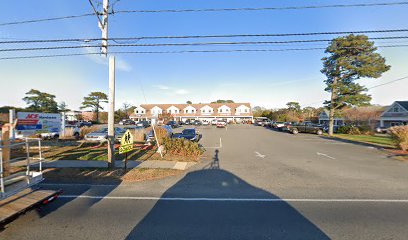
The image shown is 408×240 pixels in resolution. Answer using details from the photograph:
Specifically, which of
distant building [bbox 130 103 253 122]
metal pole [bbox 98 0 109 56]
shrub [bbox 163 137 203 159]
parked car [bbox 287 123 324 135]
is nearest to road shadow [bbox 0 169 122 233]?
shrub [bbox 163 137 203 159]

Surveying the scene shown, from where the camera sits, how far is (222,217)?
4148 millimetres

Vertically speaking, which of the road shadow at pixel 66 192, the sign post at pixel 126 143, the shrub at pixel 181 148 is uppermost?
the sign post at pixel 126 143

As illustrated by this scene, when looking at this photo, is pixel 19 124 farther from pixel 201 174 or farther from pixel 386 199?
pixel 386 199

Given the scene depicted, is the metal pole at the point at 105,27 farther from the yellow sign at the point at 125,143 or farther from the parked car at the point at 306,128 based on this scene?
the parked car at the point at 306,128

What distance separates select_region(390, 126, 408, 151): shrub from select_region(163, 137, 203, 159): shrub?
13.1 meters

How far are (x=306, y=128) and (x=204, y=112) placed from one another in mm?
42294

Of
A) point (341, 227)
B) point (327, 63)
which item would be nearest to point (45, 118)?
point (341, 227)

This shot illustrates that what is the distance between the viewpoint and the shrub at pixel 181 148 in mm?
10539

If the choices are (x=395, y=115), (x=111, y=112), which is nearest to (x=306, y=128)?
(x=395, y=115)

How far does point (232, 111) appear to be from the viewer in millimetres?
67062

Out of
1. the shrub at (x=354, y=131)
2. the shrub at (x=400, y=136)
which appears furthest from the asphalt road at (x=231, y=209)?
the shrub at (x=354, y=131)

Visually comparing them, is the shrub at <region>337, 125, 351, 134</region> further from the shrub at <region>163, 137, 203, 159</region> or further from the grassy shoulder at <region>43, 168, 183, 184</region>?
Result: the grassy shoulder at <region>43, 168, 183, 184</region>

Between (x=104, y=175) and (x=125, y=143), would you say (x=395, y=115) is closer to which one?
(x=125, y=143)

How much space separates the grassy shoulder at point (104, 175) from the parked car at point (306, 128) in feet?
80.7
